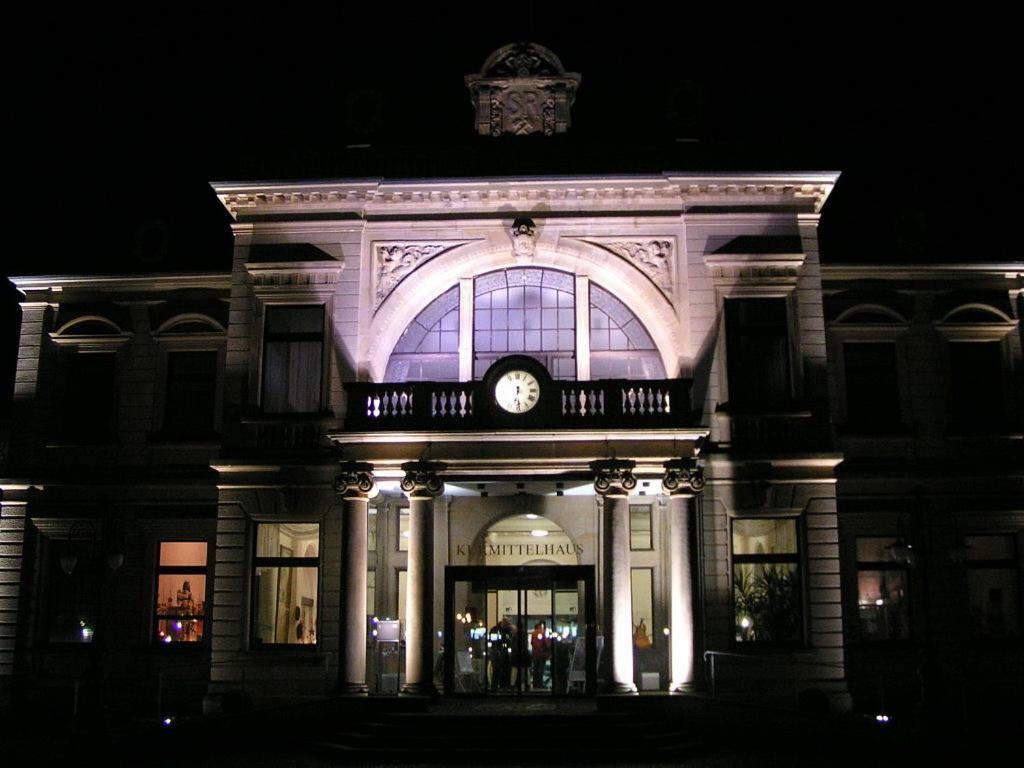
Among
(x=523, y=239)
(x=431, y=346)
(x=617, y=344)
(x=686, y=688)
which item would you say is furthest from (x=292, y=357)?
(x=686, y=688)

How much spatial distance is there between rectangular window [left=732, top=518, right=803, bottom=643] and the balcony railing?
3.32m

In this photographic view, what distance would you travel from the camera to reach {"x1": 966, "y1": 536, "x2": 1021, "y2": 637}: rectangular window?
26.4 metres

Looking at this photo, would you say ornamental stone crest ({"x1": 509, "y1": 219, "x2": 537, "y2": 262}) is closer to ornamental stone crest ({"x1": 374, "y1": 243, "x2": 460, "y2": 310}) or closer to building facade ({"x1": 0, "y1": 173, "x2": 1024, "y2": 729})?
building facade ({"x1": 0, "y1": 173, "x2": 1024, "y2": 729})

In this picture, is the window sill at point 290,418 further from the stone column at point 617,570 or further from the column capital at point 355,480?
the stone column at point 617,570

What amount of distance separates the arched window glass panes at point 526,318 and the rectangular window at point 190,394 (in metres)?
6.84

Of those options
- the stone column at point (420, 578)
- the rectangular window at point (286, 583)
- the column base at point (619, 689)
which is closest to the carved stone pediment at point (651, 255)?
the stone column at point (420, 578)

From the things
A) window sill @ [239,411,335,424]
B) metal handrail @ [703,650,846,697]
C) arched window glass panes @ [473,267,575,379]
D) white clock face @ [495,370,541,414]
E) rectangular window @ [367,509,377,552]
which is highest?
arched window glass panes @ [473,267,575,379]

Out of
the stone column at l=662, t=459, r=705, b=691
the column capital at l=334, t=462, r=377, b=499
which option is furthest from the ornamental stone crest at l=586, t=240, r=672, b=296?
the column capital at l=334, t=462, r=377, b=499

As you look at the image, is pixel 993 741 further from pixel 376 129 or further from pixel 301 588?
pixel 376 129

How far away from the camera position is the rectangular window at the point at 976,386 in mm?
27359

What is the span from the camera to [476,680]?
2552 cm

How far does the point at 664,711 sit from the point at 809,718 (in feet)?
9.28

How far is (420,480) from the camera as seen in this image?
2367 centimetres

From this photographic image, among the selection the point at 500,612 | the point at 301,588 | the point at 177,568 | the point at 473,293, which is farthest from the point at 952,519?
the point at 177,568
